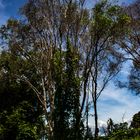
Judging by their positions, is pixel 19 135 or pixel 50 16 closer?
pixel 50 16

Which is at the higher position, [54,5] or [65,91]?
[54,5]

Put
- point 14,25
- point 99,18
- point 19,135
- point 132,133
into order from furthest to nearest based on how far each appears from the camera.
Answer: point 19,135 < point 14,25 < point 99,18 < point 132,133

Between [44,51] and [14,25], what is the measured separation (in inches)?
132

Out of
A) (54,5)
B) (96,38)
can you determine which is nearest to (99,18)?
(96,38)

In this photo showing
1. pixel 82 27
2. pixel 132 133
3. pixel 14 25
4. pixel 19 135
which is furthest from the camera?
pixel 19 135

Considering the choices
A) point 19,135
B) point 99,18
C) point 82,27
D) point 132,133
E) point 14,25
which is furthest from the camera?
point 19,135

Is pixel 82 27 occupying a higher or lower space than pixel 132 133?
higher

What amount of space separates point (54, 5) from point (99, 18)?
4977mm

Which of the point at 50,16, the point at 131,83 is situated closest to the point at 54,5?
the point at 50,16

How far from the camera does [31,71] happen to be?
44.0 metres

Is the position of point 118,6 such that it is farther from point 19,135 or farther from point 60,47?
point 19,135

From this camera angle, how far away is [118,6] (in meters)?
32.9

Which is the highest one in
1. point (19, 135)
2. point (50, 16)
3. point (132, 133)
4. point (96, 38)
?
point (50, 16)

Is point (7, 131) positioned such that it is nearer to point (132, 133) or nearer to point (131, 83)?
point (131, 83)
